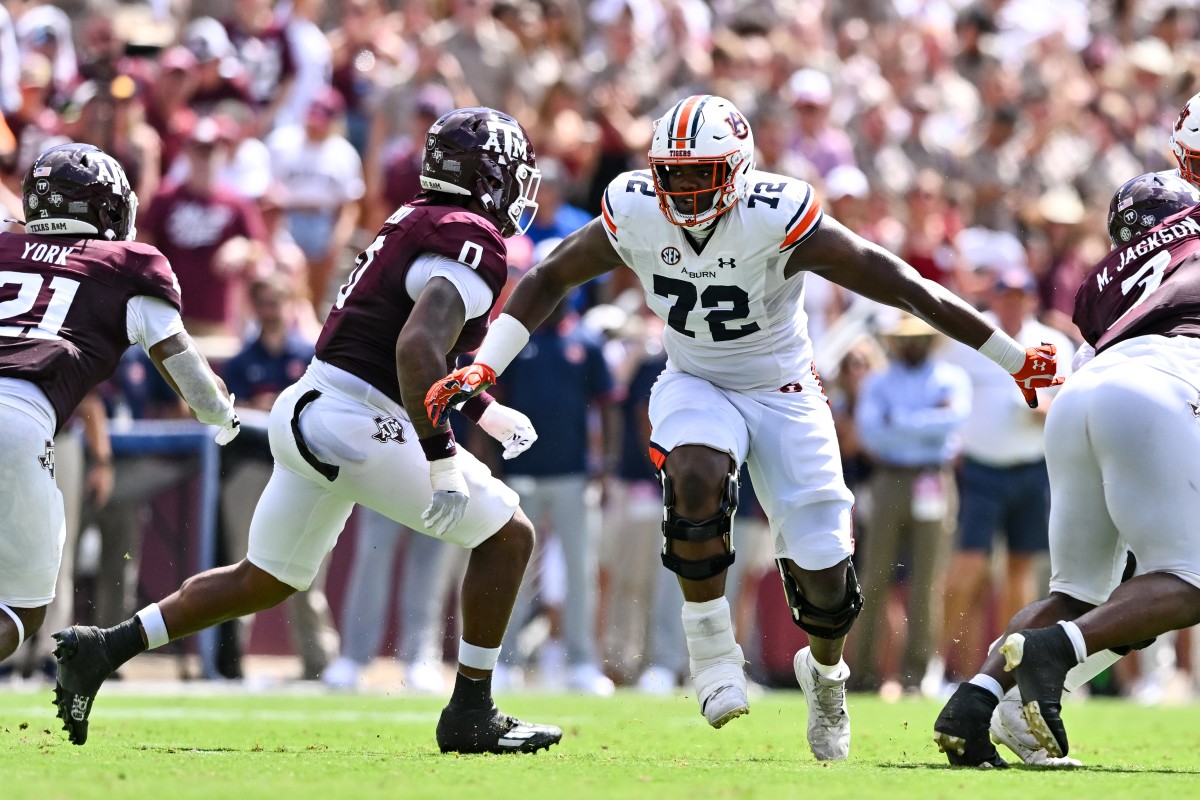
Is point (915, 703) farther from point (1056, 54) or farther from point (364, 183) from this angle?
point (1056, 54)

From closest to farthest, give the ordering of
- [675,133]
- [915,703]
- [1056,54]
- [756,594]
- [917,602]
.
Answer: [675,133] → [915,703] → [917,602] → [756,594] → [1056,54]

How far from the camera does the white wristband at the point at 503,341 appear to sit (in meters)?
6.73

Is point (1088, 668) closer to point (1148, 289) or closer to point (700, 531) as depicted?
point (1148, 289)

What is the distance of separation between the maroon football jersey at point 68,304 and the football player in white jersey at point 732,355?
1.33 metres

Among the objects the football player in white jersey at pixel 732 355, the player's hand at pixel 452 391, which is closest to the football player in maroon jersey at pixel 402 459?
the player's hand at pixel 452 391

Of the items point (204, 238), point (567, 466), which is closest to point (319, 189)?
point (204, 238)

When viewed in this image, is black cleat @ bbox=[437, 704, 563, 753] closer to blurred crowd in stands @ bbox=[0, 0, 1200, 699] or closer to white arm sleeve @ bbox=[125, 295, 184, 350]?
white arm sleeve @ bbox=[125, 295, 184, 350]

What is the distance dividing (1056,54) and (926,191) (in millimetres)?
3769

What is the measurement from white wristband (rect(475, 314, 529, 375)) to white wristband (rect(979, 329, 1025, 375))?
5.76ft

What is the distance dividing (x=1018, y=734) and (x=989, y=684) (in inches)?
17.0

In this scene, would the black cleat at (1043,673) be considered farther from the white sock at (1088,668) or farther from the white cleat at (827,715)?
the white cleat at (827,715)

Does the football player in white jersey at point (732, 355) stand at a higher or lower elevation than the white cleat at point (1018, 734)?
higher

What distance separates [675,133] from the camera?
6.52 m

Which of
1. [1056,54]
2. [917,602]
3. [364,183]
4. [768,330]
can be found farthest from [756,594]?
[1056,54]
